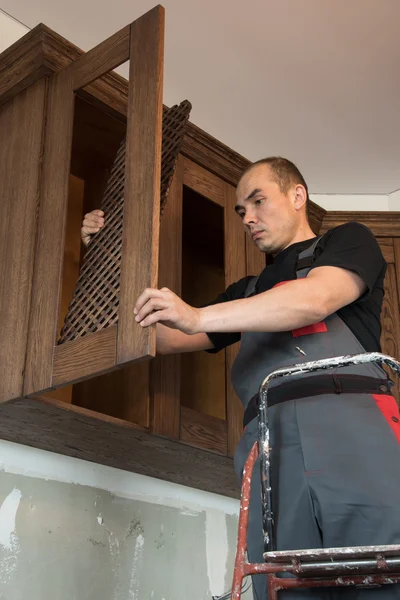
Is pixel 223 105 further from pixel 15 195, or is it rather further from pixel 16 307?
pixel 16 307

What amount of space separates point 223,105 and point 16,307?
1506 millimetres

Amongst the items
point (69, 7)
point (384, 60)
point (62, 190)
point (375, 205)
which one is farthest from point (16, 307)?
point (375, 205)

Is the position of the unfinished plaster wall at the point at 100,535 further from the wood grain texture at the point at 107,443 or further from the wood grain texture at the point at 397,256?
the wood grain texture at the point at 397,256

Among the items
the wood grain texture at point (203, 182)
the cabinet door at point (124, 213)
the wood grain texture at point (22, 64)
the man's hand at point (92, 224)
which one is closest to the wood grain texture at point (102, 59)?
the cabinet door at point (124, 213)

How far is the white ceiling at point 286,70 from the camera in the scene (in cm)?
255

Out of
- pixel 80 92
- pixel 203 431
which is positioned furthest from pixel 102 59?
pixel 203 431

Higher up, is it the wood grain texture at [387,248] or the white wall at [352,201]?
the white wall at [352,201]

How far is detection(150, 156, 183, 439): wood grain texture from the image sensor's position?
206 centimetres

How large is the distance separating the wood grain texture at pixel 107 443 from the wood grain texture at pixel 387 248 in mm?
1114

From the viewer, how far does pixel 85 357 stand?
5.20 feet

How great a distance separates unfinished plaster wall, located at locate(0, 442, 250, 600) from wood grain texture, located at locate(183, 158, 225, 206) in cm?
91

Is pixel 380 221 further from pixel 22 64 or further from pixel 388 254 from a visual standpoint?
pixel 22 64

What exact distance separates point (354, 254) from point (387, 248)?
5.07 feet

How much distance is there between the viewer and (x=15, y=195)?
6.46 feet
